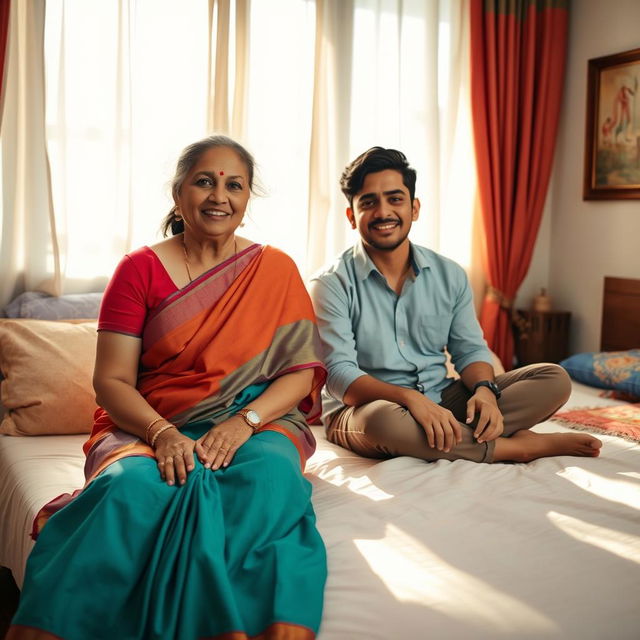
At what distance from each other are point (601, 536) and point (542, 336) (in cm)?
246

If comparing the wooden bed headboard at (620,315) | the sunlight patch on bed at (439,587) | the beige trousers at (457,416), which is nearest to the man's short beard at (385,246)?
the beige trousers at (457,416)

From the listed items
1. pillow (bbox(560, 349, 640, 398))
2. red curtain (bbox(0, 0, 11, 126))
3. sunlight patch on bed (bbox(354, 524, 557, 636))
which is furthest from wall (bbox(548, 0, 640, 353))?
red curtain (bbox(0, 0, 11, 126))

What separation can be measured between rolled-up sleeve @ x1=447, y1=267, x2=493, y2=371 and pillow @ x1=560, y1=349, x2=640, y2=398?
34.1 inches

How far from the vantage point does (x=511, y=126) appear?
3.84 metres

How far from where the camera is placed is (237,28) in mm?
3121

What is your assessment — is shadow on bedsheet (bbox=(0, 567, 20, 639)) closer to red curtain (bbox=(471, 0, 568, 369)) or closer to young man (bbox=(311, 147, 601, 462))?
young man (bbox=(311, 147, 601, 462))

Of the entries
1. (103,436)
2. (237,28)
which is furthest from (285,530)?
(237,28)

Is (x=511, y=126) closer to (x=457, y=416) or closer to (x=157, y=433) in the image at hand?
(x=457, y=416)

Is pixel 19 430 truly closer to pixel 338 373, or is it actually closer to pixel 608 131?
pixel 338 373

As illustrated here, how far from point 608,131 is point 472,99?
705mm

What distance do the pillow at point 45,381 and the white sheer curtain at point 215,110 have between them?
1.33 feet

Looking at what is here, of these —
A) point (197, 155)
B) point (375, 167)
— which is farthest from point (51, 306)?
point (375, 167)

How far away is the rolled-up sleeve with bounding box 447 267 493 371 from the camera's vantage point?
2438 millimetres

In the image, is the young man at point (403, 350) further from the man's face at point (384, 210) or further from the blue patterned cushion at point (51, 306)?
the blue patterned cushion at point (51, 306)
